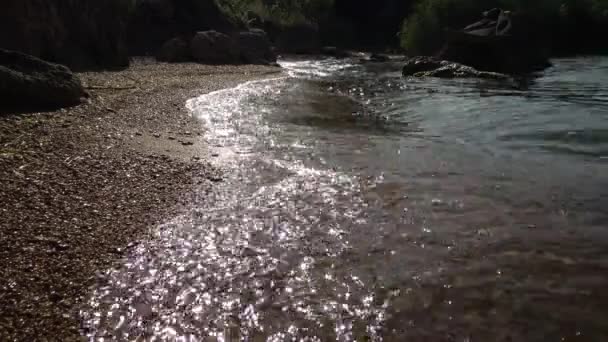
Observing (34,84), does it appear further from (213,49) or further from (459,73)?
(213,49)

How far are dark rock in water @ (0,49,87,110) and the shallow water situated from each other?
108 inches

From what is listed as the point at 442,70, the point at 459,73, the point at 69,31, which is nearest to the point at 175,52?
the point at 69,31

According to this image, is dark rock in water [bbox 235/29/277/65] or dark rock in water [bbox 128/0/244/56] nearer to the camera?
dark rock in water [bbox 235/29/277/65]

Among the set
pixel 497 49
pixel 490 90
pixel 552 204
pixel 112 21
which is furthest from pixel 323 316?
pixel 497 49

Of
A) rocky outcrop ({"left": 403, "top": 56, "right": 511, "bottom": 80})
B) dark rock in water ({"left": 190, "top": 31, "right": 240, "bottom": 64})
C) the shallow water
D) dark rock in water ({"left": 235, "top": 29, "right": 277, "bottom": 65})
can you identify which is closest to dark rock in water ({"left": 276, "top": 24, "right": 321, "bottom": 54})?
dark rock in water ({"left": 235, "top": 29, "right": 277, "bottom": 65})

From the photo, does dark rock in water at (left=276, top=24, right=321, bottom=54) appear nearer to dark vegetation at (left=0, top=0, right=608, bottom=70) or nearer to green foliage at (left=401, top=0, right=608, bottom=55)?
dark vegetation at (left=0, top=0, right=608, bottom=70)

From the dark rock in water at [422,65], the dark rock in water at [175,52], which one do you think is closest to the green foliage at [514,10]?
the dark rock in water at [422,65]

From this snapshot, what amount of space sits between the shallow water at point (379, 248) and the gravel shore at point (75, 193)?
222mm

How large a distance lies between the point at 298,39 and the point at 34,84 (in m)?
28.2

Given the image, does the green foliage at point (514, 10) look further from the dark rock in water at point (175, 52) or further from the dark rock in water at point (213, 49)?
the dark rock in water at point (175, 52)

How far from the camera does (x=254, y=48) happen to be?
2283 centimetres

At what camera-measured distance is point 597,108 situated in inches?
374

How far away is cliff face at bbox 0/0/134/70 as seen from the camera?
11156mm

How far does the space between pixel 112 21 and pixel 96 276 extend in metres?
15.7
